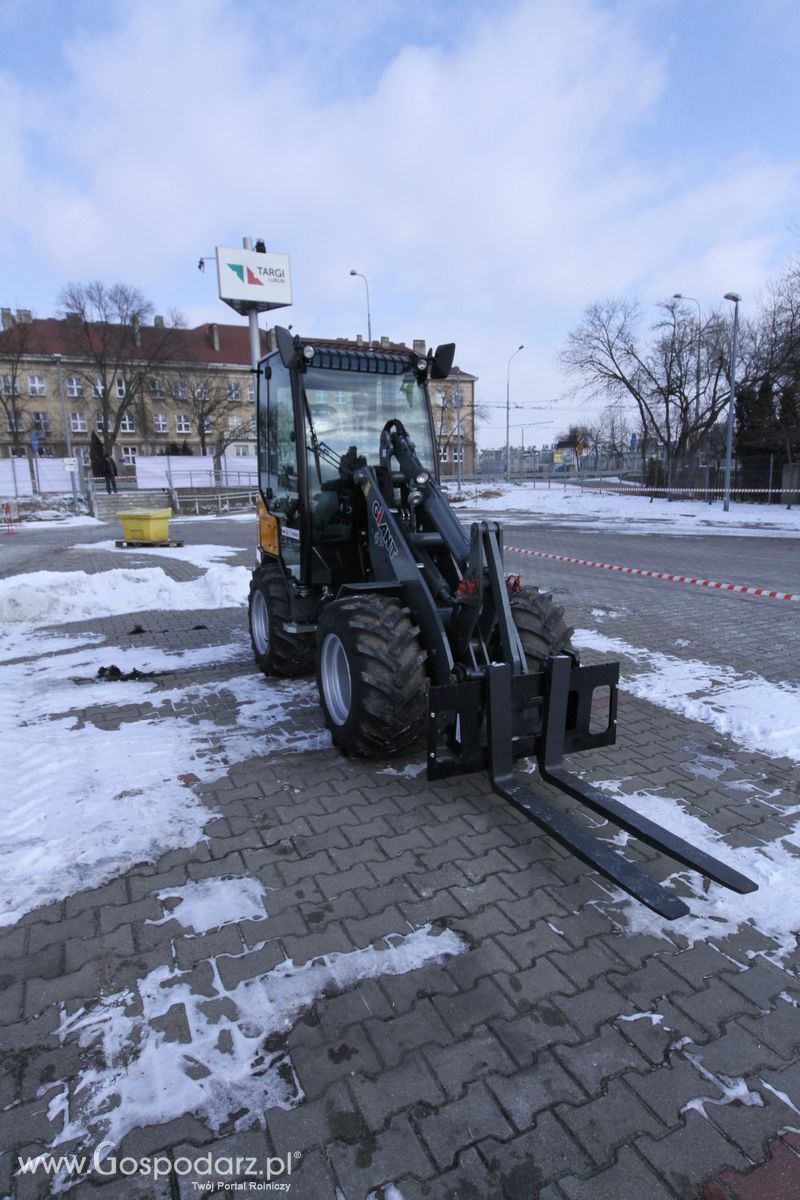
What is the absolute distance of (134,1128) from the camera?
2004mm

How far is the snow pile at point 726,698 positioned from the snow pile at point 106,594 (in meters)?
6.03

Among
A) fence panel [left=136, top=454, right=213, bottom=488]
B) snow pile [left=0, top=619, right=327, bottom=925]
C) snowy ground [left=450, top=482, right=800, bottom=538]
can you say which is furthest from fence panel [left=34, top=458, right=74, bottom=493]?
snow pile [left=0, top=619, right=327, bottom=925]

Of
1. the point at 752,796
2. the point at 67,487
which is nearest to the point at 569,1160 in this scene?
the point at 752,796

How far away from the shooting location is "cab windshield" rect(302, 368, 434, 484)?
5.30 m

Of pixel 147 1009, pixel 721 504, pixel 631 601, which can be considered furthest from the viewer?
pixel 721 504

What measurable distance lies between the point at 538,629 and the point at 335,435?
7.94 ft

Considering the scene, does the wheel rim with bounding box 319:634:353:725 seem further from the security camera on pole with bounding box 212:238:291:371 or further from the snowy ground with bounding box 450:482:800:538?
the security camera on pole with bounding box 212:238:291:371

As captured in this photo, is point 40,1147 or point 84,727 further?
point 84,727

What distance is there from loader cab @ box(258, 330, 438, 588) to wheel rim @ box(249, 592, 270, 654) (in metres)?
0.72

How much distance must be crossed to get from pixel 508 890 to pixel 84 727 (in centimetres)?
359

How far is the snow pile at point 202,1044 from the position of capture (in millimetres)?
2057

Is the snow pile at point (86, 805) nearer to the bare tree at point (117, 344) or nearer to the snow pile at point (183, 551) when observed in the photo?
the snow pile at point (183, 551)

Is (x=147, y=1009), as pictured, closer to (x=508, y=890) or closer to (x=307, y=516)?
(x=508, y=890)

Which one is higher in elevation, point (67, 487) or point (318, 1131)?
point (67, 487)
